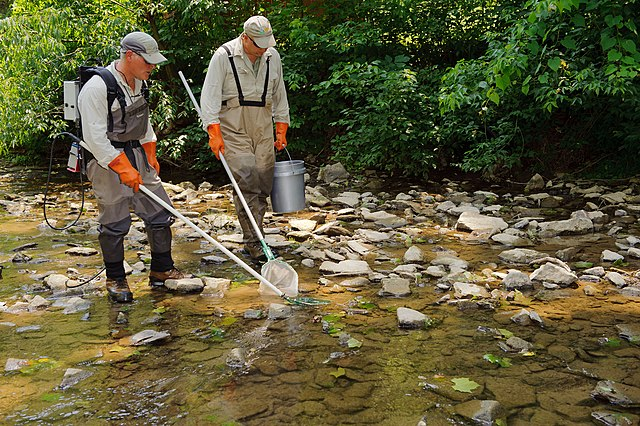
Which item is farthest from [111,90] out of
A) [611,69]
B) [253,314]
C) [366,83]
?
[366,83]

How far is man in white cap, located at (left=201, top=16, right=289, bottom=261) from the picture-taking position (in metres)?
5.36

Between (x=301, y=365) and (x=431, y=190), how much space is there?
6112 millimetres

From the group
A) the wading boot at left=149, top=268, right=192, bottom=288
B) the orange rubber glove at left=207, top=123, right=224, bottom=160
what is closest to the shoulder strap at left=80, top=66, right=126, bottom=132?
the orange rubber glove at left=207, top=123, right=224, bottom=160

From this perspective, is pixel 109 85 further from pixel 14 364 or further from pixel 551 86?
pixel 551 86

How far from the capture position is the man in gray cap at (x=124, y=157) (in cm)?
441

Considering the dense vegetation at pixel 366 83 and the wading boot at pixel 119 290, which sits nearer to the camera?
the wading boot at pixel 119 290

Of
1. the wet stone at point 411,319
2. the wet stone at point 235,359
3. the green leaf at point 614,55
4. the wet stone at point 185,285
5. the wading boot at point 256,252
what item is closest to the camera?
the wet stone at point 235,359

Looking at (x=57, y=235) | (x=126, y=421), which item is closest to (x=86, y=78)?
(x=126, y=421)

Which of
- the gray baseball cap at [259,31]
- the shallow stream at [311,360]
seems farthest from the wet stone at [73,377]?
the gray baseball cap at [259,31]

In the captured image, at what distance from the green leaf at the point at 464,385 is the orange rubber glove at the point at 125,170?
8.61 feet

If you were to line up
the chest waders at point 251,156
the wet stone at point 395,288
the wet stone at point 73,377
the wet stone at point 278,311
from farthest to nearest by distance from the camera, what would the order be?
the chest waders at point 251,156 → the wet stone at point 395,288 → the wet stone at point 278,311 → the wet stone at point 73,377

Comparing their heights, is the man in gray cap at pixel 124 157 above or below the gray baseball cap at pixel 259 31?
below

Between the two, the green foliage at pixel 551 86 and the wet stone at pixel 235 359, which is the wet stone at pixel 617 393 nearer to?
the wet stone at pixel 235 359

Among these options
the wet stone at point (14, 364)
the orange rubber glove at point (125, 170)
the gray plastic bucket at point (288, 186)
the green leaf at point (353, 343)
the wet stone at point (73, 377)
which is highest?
the orange rubber glove at point (125, 170)
